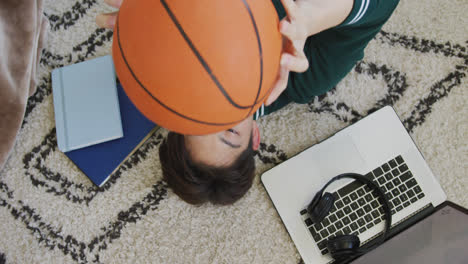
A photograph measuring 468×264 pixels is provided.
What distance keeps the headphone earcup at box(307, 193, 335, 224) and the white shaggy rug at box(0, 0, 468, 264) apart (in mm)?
129

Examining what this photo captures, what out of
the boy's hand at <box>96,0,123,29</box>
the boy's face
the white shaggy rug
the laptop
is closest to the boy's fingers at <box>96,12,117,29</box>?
the boy's hand at <box>96,0,123,29</box>

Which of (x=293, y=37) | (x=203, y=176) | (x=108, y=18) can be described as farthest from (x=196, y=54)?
(x=203, y=176)

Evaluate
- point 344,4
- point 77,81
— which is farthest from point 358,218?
point 77,81

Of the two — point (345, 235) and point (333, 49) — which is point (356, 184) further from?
point (333, 49)

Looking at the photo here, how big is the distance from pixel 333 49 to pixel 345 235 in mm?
453

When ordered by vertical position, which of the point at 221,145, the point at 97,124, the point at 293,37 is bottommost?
the point at 221,145

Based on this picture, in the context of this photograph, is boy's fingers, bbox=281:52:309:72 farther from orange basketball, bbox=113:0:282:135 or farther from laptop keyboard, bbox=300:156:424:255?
laptop keyboard, bbox=300:156:424:255

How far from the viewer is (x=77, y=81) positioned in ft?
3.33

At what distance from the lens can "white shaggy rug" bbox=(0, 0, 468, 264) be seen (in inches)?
38.4

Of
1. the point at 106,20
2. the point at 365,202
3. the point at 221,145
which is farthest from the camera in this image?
the point at 365,202

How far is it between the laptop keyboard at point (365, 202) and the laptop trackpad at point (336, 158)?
4 centimetres

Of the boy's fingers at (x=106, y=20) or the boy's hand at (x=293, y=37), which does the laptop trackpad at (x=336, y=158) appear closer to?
the boy's hand at (x=293, y=37)

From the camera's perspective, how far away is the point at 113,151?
38.8 inches

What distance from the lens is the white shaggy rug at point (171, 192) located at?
976 millimetres
